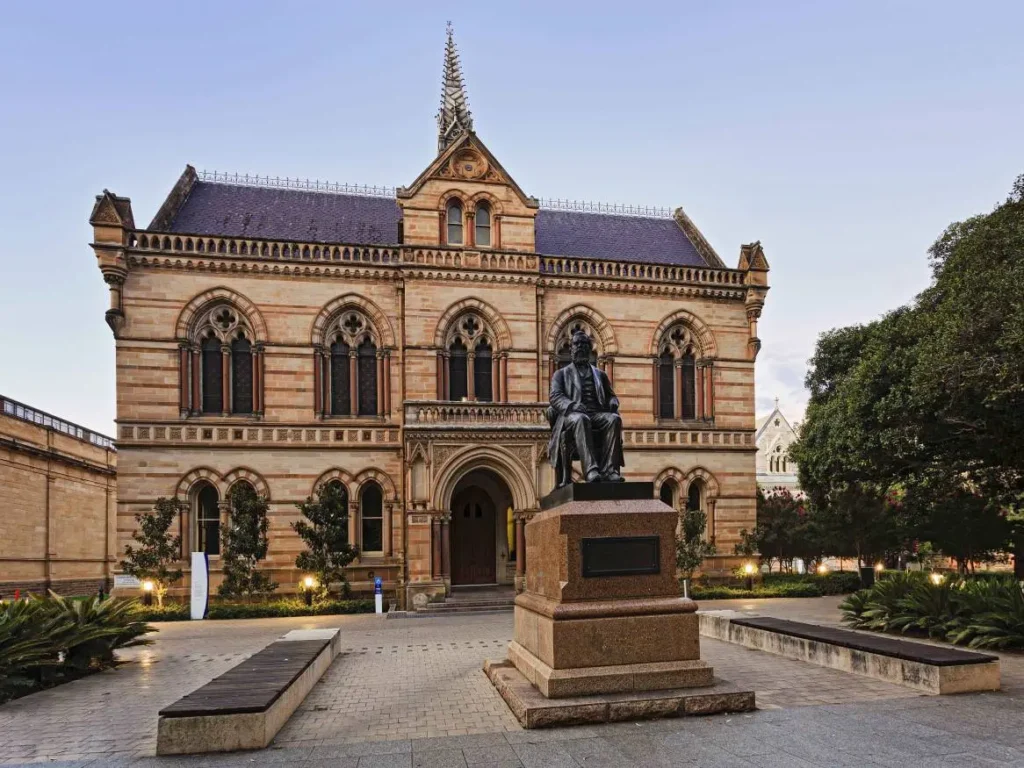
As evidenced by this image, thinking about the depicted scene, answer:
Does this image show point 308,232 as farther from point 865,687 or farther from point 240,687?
point 865,687

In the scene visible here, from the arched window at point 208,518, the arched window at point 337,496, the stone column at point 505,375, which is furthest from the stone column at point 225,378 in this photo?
the stone column at point 505,375

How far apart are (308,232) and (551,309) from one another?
1009cm

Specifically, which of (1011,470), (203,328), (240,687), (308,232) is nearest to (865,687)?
(240,687)

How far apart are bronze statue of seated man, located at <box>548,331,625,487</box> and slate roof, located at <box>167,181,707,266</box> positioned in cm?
1883

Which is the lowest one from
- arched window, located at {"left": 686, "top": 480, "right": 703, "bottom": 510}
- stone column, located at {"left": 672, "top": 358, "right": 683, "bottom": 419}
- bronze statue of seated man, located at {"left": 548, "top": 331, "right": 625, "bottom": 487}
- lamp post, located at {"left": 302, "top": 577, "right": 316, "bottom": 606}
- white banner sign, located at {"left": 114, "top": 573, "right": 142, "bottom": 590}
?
lamp post, located at {"left": 302, "top": 577, "right": 316, "bottom": 606}

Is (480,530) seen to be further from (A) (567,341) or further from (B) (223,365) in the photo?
(B) (223,365)

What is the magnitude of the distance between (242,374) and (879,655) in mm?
22185

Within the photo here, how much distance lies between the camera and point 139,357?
25.2 meters

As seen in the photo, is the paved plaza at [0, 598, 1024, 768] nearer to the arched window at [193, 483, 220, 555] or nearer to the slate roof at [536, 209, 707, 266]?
the arched window at [193, 483, 220, 555]

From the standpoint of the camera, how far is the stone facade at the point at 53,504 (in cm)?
3078

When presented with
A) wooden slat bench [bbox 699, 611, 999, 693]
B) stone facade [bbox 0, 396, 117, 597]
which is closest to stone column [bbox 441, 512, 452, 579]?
wooden slat bench [bbox 699, 611, 999, 693]

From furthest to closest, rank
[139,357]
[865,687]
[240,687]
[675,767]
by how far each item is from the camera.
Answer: [139,357]
[865,687]
[240,687]
[675,767]

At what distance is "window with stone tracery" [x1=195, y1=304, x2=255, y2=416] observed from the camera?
2597 cm

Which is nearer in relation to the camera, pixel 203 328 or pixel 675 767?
pixel 675 767
